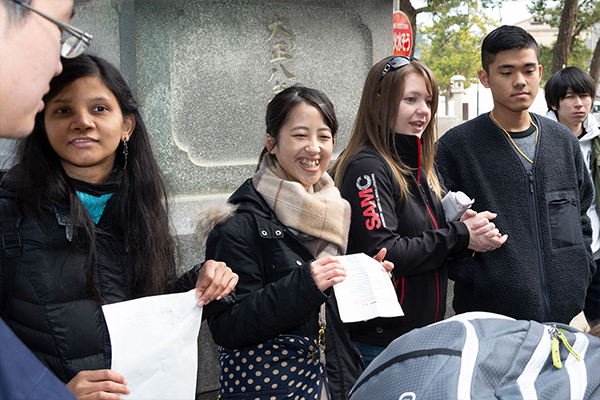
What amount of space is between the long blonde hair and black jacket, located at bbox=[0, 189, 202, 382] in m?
1.24

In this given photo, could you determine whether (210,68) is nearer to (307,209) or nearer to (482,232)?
(307,209)

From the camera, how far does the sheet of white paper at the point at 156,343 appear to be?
1.71 metres

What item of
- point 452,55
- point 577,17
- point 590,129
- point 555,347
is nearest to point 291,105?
point 555,347

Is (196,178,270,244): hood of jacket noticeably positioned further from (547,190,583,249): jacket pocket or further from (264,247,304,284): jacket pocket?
(547,190,583,249): jacket pocket

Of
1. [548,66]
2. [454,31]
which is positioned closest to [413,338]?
[548,66]

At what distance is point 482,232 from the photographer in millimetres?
2656

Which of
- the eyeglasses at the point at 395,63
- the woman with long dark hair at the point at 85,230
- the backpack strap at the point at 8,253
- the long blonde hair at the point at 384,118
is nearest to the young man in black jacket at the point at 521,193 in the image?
the long blonde hair at the point at 384,118

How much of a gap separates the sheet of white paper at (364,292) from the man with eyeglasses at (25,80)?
112cm

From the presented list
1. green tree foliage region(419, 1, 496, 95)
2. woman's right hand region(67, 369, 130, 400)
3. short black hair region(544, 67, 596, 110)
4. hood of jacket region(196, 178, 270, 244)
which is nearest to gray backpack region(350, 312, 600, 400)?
woman's right hand region(67, 369, 130, 400)

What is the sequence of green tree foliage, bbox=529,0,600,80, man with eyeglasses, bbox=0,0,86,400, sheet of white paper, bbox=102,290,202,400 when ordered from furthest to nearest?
1. green tree foliage, bbox=529,0,600,80
2. sheet of white paper, bbox=102,290,202,400
3. man with eyeglasses, bbox=0,0,86,400

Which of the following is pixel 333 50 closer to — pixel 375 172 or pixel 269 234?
pixel 375 172

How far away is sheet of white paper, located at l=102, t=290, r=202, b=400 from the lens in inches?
67.4

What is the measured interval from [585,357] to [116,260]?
1.43m

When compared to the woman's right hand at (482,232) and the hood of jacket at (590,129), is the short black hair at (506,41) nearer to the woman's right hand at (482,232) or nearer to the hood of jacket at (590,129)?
the woman's right hand at (482,232)
